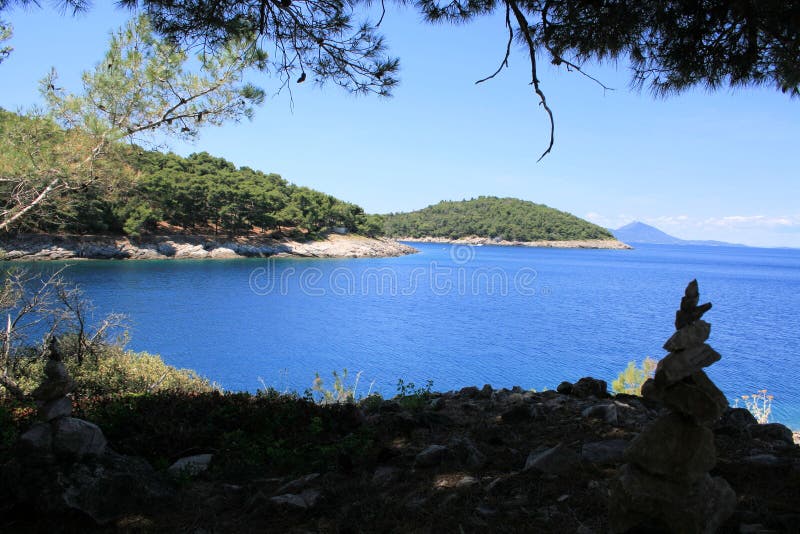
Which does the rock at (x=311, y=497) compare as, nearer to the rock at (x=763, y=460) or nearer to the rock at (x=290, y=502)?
the rock at (x=290, y=502)

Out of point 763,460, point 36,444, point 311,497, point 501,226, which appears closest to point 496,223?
point 501,226


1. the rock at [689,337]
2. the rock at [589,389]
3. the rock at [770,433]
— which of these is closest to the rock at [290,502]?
the rock at [689,337]

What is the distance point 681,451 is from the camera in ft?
7.04

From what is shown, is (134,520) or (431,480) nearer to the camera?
(134,520)

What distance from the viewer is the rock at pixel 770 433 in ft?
14.3

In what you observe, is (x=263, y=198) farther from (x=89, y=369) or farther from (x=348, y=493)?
(x=348, y=493)

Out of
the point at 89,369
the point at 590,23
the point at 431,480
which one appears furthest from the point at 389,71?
the point at 89,369

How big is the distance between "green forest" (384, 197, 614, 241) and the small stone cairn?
460 ft

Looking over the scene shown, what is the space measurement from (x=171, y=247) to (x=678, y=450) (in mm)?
59724

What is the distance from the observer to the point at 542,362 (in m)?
20.3

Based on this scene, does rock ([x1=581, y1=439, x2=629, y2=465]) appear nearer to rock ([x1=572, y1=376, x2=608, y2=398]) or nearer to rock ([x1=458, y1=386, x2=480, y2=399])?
rock ([x1=572, y1=376, x2=608, y2=398])

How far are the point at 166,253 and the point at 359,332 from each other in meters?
38.2

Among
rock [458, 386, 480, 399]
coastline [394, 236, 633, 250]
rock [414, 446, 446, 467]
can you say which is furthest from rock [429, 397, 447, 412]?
coastline [394, 236, 633, 250]

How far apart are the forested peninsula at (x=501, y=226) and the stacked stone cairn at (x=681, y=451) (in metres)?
135
